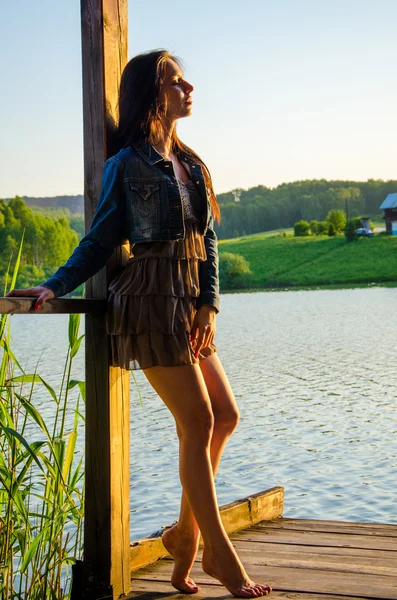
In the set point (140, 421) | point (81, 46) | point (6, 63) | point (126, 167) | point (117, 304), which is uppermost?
point (6, 63)

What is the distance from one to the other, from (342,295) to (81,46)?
34787 mm

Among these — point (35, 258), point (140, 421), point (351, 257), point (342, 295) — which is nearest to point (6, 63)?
point (342, 295)

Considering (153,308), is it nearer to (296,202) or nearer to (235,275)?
(235,275)

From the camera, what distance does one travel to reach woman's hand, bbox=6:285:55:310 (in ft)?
6.30

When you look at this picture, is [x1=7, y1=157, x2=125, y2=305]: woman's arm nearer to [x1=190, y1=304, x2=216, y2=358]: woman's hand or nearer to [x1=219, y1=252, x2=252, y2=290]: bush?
[x1=190, y1=304, x2=216, y2=358]: woman's hand

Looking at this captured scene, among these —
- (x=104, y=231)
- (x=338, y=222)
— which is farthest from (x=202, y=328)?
(x=338, y=222)

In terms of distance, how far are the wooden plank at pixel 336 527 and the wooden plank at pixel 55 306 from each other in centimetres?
146

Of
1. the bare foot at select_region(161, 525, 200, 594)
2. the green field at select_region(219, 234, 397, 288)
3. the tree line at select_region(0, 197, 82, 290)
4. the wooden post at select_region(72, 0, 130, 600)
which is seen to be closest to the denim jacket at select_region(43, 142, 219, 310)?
the wooden post at select_region(72, 0, 130, 600)

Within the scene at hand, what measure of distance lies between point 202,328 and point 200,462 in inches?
14.1

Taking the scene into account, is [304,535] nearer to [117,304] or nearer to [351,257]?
[117,304]

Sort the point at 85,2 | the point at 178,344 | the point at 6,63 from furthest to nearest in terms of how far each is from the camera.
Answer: the point at 6,63 → the point at 85,2 → the point at 178,344

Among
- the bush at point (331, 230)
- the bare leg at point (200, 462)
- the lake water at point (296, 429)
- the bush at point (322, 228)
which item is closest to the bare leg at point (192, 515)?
A: the bare leg at point (200, 462)

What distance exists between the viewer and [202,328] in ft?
7.42

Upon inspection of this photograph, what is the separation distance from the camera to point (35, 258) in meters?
4.65
